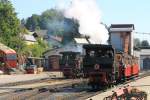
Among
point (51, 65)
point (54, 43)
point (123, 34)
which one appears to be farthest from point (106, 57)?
point (54, 43)

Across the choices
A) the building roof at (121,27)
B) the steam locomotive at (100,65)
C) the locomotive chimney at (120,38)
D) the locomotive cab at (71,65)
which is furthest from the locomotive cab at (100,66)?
the building roof at (121,27)

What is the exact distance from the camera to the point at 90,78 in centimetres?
3105

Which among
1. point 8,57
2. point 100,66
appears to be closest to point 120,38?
point 8,57

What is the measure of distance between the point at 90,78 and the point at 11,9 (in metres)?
53.2

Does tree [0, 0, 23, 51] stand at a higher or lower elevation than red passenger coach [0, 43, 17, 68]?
higher

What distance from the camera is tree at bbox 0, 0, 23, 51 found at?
265ft

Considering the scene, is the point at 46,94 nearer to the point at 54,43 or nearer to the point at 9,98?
the point at 9,98

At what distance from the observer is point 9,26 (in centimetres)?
8194

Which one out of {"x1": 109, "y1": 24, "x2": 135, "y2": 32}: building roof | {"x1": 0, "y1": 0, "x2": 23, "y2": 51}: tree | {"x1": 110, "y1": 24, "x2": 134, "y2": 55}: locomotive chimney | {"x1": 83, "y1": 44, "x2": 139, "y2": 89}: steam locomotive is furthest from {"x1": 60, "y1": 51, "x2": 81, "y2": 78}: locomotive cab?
{"x1": 0, "y1": 0, "x2": 23, "y2": 51}: tree

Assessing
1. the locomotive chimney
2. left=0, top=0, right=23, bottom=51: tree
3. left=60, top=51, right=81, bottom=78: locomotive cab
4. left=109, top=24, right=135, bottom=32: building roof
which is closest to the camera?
left=60, top=51, right=81, bottom=78: locomotive cab

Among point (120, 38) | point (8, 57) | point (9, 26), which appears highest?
point (9, 26)

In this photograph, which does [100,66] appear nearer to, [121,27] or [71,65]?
[71,65]

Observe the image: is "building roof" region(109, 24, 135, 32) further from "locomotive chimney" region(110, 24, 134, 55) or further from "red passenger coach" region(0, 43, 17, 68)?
"red passenger coach" region(0, 43, 17, 68)

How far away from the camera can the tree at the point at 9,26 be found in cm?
8069
